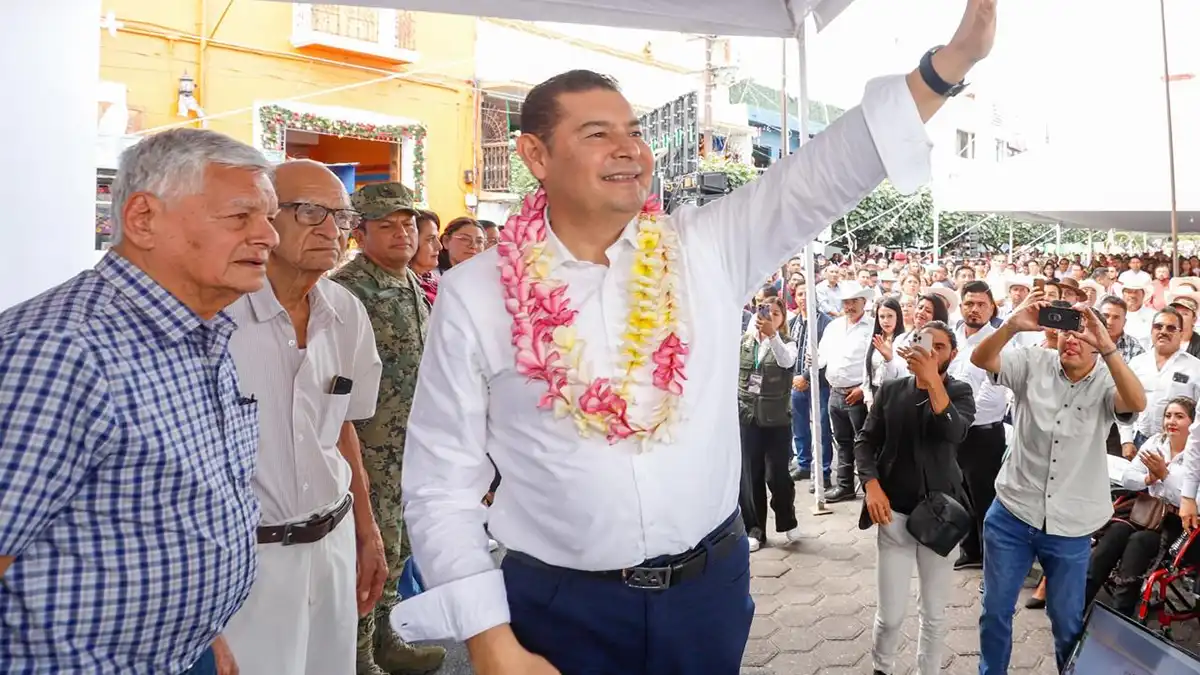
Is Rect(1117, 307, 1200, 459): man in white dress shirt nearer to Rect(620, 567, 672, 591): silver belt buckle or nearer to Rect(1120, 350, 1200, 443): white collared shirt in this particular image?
Rect(1120, 350, 1200, 443): white collared shirt

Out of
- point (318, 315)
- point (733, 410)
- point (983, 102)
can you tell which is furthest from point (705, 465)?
point (983, 102)

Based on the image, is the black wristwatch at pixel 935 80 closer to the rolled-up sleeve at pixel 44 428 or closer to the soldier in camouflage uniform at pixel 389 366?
the rolled-up sleeve at pixel 44 428

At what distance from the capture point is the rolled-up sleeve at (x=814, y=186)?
1.42 m

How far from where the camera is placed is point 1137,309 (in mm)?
8023

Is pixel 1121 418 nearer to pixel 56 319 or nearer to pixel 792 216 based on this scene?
pixel 792 216

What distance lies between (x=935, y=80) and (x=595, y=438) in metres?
0.82

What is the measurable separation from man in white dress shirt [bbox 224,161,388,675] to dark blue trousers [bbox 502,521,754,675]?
92cm

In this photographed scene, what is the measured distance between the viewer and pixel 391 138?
523 inches

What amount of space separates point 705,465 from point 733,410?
0.18 m

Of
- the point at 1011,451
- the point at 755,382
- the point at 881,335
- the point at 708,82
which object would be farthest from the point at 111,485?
the point at 708,82

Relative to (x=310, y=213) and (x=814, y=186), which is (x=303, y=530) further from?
(x=814, y=186)

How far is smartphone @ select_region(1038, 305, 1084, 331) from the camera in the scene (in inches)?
133

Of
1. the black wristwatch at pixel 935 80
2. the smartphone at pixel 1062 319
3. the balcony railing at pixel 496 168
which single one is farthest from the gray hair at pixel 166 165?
the balcony railing at pixel 496 168

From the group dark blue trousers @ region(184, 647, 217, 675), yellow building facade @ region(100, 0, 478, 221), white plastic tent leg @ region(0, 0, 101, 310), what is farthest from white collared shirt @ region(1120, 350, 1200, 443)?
yellow building facade @ region(100, 0, 478, 221)
